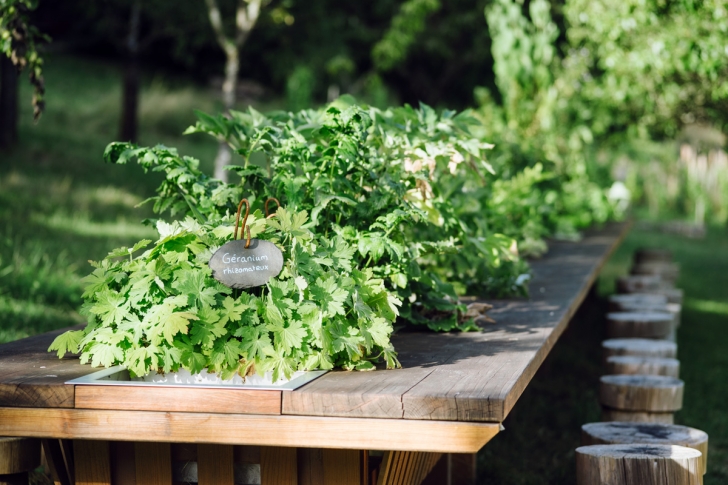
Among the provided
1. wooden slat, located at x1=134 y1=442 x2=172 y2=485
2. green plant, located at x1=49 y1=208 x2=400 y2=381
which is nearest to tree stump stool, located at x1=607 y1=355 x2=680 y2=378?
green plant, located at x1=49 y1=208 x2=400 y2=381

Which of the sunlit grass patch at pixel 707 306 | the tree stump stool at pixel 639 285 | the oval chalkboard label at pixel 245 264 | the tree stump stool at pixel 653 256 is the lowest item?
the sunlit grass patch at pixel 707 306

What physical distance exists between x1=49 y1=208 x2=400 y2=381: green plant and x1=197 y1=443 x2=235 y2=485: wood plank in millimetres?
184

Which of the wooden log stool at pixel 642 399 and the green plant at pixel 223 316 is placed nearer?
the green plant at pixel 223 316

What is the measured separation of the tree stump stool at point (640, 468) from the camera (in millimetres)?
2410

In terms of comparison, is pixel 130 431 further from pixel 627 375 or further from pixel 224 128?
pixel 627 375

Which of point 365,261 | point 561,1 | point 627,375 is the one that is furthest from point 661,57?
point 561,1

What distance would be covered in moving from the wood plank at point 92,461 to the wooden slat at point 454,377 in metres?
0.57

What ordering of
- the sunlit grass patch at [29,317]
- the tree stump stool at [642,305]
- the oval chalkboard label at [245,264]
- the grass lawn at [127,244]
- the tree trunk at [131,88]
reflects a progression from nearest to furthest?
the oval chalkboard label at [245,264] < the grass lawn at [127,244] < the sunlit grass patch at [29,317] < the tree stump stool at [642,305] < the tree trunk at [131,88]

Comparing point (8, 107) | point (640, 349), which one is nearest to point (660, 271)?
point (640, 349)

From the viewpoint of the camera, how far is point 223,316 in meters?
2.15

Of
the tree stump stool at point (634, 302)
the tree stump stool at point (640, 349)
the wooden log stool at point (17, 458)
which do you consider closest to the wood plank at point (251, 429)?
the wooden log stool at point (17, 458)

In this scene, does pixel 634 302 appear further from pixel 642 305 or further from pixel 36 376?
pixel 36 376

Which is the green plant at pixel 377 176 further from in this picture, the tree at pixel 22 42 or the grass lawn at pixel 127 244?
the grass lawn at pixel 127 244

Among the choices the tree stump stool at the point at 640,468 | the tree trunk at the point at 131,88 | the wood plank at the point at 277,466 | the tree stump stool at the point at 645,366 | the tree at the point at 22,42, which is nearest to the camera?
the wood plank at the point at 277,466
